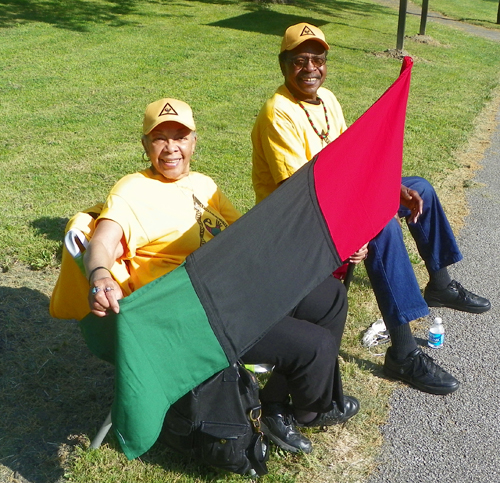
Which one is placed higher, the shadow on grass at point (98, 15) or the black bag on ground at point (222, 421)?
the black bag on ground at point (222, 421)

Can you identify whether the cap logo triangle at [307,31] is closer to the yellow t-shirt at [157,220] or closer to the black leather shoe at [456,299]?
the yellow t-shirt at [157,220]

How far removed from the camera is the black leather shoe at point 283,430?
120 inches

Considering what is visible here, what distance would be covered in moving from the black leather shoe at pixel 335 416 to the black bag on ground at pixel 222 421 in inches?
18.3

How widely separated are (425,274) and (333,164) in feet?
7.39

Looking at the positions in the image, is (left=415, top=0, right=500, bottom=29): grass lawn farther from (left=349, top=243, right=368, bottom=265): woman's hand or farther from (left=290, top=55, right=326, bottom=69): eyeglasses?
(left=349, top=243, right=368, bottom=265): woman's hand

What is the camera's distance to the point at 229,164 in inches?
287

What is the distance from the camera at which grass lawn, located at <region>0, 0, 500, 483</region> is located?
3115 mm

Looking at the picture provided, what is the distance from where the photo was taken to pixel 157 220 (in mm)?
2947

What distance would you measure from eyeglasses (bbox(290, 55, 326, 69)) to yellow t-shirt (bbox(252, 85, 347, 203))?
0.18 m

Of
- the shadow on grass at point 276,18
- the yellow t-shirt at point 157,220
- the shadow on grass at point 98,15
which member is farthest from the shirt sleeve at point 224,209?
the shadow on grass at point 276,18

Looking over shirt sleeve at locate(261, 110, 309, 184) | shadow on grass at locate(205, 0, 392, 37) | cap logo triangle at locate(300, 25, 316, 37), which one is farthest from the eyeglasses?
shadow on grass at locate(205, 0, 392, 37)

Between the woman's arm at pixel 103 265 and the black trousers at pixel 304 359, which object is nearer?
the woman's arm at pixel 103 265

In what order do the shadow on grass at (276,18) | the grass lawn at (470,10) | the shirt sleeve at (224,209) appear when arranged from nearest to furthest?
the shirt sleeve at (224,209) < the shadow on grass at (276,18) < the grass lawn at (470,10)

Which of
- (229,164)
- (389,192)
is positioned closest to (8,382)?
(389,192)
